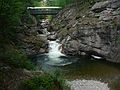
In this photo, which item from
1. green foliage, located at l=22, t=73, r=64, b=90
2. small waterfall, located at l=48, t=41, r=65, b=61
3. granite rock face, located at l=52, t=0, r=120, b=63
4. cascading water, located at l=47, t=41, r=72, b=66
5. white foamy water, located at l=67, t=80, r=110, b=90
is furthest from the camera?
small waterfall, located at l=48, t=41, r=65, b=61

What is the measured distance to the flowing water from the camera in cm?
3133

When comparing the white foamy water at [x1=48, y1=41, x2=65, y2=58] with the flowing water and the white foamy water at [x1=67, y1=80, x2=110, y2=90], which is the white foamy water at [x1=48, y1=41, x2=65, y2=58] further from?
the white foamy water at [x1=67, y1=80, x2=110, y2=90]

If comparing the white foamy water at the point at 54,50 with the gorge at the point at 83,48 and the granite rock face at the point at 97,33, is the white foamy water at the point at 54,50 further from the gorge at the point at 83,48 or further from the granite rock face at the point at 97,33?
the granite rock face at the point at 97,33

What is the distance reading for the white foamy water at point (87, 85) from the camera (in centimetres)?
3022

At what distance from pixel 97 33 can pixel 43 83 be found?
27465mm

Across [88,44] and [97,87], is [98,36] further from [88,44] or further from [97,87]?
[97,87]

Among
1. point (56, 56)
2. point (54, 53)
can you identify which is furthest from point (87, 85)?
point (54, 53)

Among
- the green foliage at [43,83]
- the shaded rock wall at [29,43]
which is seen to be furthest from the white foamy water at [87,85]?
the shaded rock wall at [29,43]

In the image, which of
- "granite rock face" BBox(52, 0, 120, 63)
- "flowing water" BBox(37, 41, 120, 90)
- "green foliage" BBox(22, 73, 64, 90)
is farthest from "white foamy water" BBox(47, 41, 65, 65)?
"green foliage" BBox(22, 73, 64, 90)

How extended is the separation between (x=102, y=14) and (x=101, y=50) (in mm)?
7973

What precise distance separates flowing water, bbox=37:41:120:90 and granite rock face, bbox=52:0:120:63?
1.79 meters

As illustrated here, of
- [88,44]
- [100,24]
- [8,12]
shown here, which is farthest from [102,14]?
[8,12]

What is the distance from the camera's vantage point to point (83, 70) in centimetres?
3828

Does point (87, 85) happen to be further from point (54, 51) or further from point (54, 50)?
point (54, 50)
